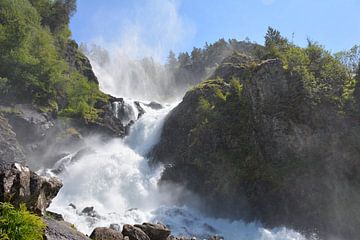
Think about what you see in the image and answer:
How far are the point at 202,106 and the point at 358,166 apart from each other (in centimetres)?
1651

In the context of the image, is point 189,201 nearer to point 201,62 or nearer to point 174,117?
point 174,117

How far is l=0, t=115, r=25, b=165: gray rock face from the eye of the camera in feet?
118

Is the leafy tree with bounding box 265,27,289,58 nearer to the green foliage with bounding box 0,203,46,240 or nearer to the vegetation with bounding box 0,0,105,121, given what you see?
the vegetation with bounding box 0,0,105,121

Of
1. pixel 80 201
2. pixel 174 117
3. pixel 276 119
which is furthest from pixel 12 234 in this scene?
pixel 174 117

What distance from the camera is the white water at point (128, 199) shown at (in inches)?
1225

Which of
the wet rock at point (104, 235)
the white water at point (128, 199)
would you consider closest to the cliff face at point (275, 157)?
the white water at point (128, 199)

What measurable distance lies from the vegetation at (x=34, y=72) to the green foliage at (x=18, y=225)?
3702 cm

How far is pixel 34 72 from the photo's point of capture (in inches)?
1917

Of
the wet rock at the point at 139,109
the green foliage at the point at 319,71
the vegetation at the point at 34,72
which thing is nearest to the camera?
the green foliage at the point at 319,71

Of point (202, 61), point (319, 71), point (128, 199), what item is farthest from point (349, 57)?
point (202, 61)

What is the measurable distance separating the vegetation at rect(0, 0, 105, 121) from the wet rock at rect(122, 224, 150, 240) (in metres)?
32.8

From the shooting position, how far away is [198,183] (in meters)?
38.8

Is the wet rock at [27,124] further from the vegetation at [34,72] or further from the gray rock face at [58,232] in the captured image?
the gray rock face at [58,232]

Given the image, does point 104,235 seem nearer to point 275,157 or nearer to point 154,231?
point 154,231
